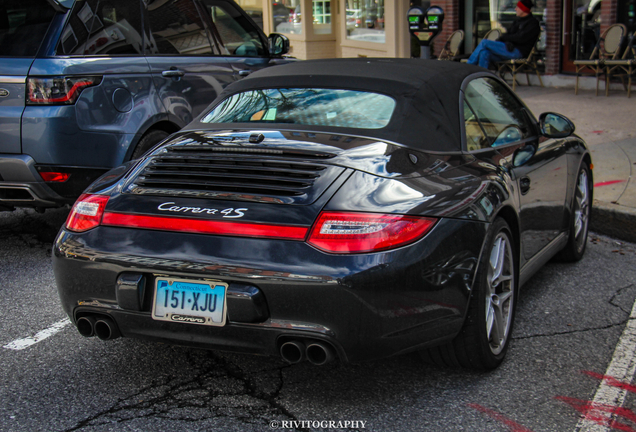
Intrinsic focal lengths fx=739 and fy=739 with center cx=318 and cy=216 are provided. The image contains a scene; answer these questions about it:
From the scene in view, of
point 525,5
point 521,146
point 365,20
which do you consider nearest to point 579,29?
point 525,5

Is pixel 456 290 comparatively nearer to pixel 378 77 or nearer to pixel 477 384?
pixel 477 384

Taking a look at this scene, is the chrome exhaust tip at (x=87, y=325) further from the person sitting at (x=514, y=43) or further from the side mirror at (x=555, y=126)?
the person sitting at (x=514, y=43)

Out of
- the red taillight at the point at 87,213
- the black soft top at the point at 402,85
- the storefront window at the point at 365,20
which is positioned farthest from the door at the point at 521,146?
the storefront window at the point at 365,20

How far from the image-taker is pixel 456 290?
3.00m

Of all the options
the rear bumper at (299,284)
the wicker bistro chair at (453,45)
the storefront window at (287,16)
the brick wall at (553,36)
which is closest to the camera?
the rear bumper at (299,284)

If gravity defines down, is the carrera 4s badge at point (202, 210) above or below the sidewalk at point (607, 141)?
above

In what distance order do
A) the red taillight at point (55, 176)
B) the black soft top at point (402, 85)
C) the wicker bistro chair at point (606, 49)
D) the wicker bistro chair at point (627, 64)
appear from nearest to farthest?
the black soft top at point (402, 85) < the red taillight at point (55, 176) < the wicker bistro chair at point (627, 64) < the wicker bistro chair at point (606, 49)

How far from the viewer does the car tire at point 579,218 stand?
492cm

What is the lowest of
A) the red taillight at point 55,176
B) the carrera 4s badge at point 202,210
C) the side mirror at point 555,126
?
the red taillight at point 55,176

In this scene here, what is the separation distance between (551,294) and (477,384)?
4.71 ft

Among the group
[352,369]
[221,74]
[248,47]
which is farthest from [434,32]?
[352,369]

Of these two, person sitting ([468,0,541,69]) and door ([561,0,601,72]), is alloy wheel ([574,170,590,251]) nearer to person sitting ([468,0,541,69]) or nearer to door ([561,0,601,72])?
person sitting ([468,0,541,69])

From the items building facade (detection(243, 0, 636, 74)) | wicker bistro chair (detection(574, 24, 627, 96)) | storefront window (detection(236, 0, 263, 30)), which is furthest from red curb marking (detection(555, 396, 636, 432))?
storefront window (detection(236, 0, 263, 30))

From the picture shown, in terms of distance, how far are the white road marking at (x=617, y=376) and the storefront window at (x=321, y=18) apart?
15908 millimetres
